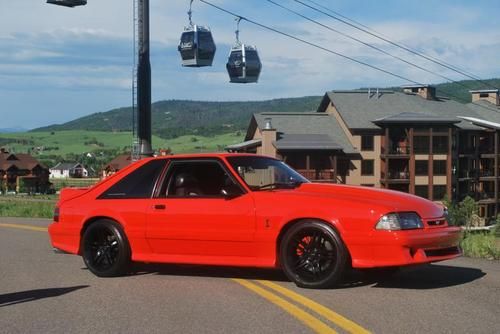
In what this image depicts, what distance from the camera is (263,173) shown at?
7949mm

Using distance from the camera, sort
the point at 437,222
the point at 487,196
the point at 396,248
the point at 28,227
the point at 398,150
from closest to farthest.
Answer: the point at 396,248, the point at 437,222, the point at 28,227, the point at 398,150, the point at 487,196

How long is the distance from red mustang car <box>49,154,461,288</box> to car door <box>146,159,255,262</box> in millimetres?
11

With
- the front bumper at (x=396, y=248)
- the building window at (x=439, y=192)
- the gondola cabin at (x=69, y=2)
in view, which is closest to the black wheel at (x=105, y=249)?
the front bumper at (x=396, y=248)

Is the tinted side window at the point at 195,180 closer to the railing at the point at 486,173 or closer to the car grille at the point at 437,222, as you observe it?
the car grille at the point at 437,222

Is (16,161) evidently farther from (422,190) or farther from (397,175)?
(422,190)

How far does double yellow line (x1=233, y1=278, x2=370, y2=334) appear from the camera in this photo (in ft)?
18.3

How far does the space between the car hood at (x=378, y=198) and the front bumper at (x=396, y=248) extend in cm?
24

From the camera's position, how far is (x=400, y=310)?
6156 millimetres

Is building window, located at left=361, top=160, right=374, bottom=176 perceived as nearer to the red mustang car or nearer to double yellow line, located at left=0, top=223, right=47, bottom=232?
double yellow line, located at left=0, top=223, right=47, bottom=232

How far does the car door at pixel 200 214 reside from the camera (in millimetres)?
7434

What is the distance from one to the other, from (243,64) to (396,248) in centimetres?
1847

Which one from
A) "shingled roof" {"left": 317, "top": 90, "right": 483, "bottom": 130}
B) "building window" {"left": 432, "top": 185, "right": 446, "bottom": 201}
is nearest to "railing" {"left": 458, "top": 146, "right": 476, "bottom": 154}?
"shingled roof" {"left": 317, "top": 90, "right": 483, "bottom": 130}

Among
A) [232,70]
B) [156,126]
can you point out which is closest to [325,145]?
[232,70]

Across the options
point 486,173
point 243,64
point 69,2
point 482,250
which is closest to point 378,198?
point 482,250
